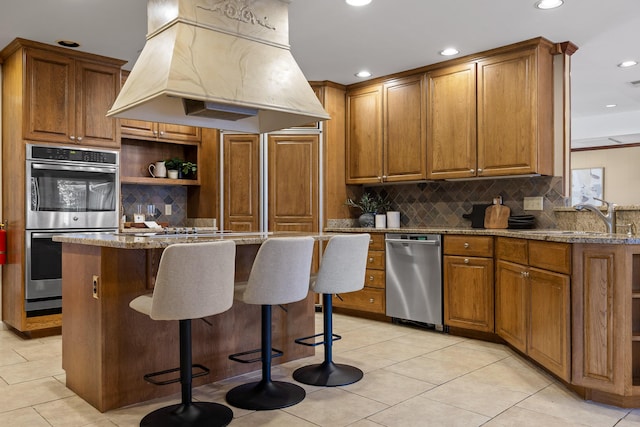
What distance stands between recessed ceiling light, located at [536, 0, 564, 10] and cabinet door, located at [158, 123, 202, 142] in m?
3.52

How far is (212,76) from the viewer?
2709 mm

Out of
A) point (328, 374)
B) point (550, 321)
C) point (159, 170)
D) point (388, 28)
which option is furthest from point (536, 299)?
point (159, 170)

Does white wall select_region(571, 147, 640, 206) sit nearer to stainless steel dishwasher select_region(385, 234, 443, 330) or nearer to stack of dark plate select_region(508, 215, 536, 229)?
stack of dark plate select_region(508, 215, 536, 229)

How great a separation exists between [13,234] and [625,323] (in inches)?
178

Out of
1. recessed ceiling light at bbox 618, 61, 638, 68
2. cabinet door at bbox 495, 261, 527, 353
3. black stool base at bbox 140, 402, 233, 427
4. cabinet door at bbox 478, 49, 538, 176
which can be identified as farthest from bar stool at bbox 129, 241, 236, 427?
recessed ceiling light at bbox 618, 61, 638, 68

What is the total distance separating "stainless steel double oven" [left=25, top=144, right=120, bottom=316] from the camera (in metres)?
4.12

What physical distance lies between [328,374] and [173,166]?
11.1 feet

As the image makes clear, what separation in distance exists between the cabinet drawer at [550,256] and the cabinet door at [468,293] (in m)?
0.71

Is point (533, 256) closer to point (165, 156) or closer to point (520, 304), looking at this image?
point (520, 304)

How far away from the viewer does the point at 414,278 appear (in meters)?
4.43

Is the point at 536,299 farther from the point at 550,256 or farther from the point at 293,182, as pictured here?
the point at 293,182

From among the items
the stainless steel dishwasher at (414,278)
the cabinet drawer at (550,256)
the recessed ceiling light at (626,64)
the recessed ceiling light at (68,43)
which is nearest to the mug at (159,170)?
the recessed ceiling light at (68,43)

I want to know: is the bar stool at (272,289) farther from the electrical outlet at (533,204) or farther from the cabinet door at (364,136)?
the cabinet door at (364,136)

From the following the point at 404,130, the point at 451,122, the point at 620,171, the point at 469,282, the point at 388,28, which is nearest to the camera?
the point at 388,28
